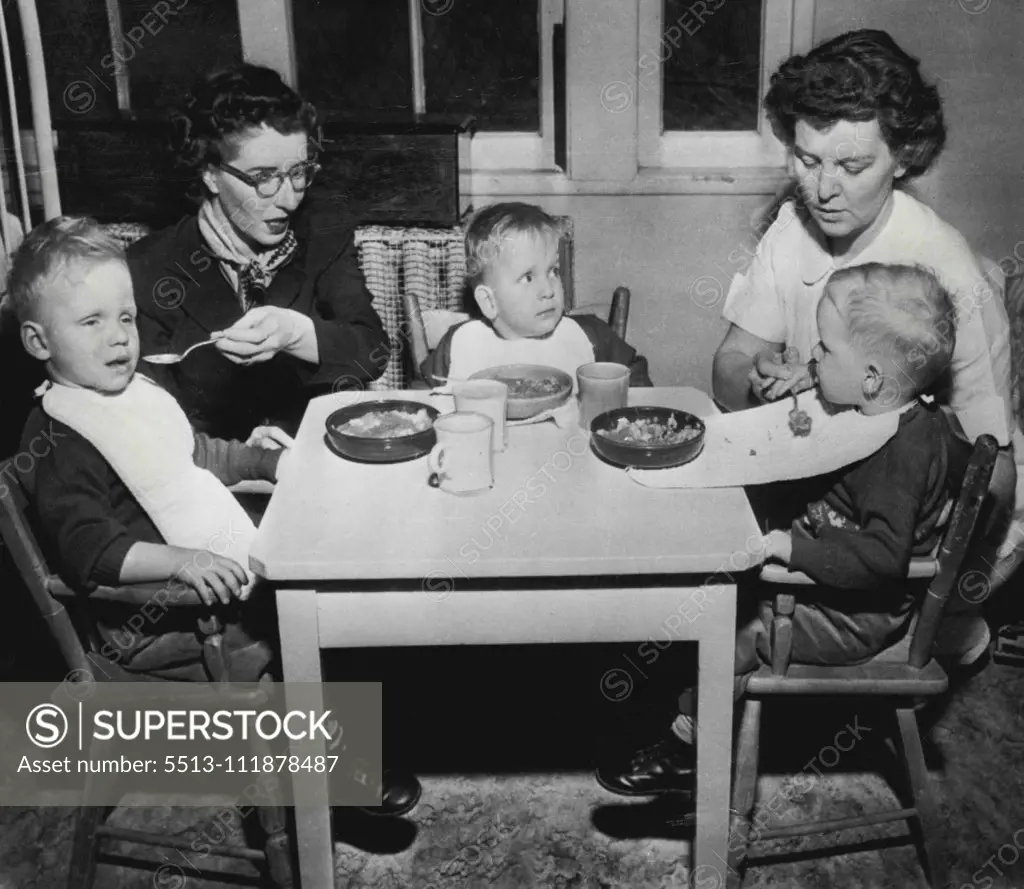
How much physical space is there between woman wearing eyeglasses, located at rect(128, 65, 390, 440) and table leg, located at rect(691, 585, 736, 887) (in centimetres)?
121

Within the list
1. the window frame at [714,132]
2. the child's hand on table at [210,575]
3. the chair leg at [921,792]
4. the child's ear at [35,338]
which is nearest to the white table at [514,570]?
the child's hand on table at [210,575]

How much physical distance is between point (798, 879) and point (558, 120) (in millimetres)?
2458

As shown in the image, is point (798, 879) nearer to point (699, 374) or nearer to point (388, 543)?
point (388, 543)

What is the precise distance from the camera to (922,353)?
6.36ft

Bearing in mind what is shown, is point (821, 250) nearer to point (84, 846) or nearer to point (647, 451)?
point (647, 451)

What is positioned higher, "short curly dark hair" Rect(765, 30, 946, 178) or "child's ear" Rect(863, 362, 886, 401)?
"short curly dark hair" Rect(765, 30, 946, 178)

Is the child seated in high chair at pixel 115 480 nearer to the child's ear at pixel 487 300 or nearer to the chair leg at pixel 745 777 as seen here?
the child's ear at pixel 487 300

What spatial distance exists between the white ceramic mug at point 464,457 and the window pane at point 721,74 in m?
2.45

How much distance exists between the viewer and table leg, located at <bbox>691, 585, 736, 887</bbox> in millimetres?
1785

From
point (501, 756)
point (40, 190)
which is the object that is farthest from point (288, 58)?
point (501, 756)

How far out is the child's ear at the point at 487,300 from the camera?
2618 millimetres

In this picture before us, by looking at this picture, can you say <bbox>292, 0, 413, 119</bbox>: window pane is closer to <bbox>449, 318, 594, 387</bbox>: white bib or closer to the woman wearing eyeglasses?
the woman wearing eyeglasses

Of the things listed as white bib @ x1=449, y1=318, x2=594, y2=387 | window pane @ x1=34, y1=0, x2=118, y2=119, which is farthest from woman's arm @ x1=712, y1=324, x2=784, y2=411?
window pane @ x1=34, y1=0, x2=118, y2=119

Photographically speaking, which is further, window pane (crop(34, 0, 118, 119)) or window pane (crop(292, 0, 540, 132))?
window pane (crop(292, 0, 540, 132))
